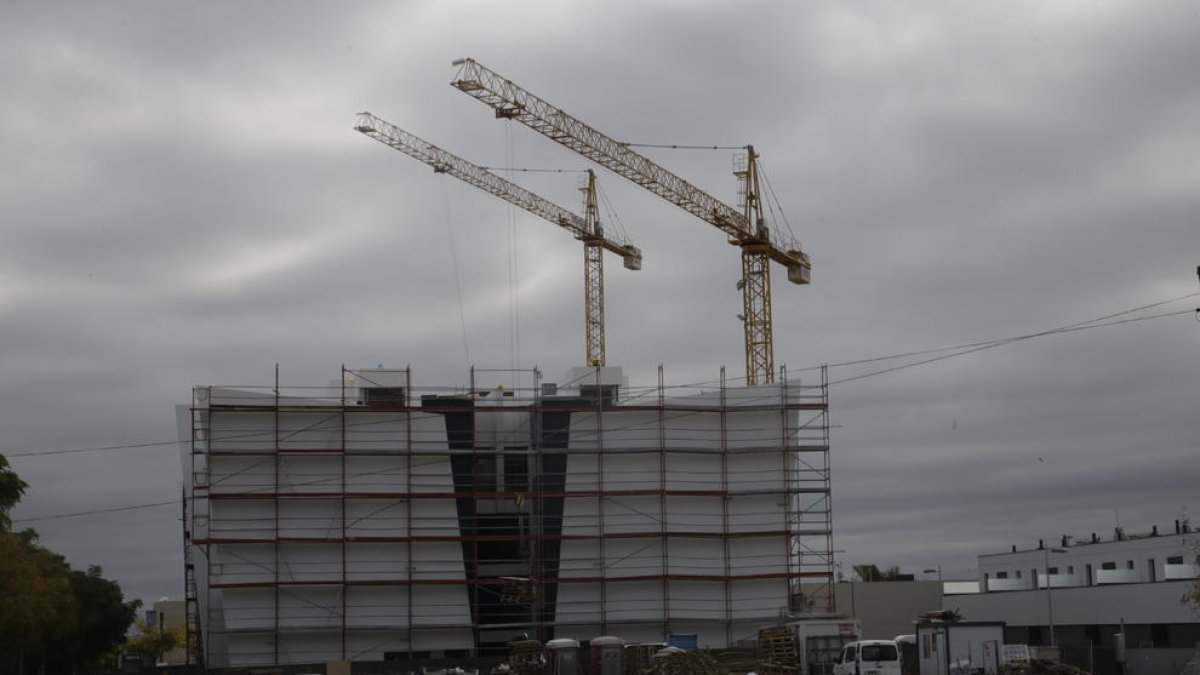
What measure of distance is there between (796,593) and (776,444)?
7.65 meters

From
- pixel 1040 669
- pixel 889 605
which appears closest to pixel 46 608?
pixel 1040 669

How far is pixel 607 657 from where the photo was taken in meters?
57.6

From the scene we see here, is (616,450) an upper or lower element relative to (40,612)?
upper

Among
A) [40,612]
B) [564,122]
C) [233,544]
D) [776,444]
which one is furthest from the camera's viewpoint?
[564,122]

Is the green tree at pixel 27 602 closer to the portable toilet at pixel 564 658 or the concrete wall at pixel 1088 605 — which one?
the portable toilet at pixel 564 658

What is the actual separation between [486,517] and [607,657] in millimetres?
16497

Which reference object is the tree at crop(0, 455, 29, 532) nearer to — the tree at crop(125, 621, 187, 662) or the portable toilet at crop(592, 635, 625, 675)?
the portable toilet at crop(592, 635, 625, 675)

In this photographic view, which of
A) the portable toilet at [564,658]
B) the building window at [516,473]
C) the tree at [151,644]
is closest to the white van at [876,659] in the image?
the portable toilet at [564,658]

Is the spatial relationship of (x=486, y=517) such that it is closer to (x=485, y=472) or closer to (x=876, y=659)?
(x=485, y=472)

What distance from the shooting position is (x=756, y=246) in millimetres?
101812

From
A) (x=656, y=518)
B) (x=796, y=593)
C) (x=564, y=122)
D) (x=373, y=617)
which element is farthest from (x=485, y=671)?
(x=564, y=122)

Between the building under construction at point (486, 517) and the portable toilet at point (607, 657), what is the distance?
11376mm

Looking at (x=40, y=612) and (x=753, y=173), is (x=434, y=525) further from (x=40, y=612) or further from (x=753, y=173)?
(x=753, y=173)

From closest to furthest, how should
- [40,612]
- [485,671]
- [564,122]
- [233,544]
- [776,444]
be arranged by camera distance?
1. [40,612]
2. [485,671]
3. [233,544]
4. [776,444]
5. [564,122]
